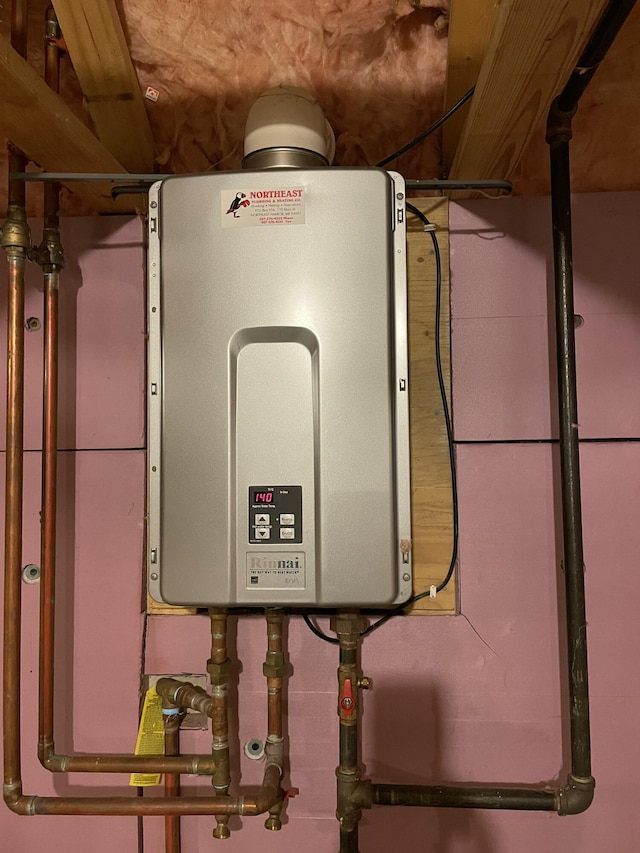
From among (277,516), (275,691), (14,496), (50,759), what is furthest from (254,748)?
(14,496)

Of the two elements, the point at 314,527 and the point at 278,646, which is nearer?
the point at 314,527

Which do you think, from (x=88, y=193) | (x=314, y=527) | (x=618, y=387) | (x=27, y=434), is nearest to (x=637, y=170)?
(x=618, y=387)

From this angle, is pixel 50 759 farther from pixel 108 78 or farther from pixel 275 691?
pixel 108 78

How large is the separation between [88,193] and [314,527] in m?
0.70

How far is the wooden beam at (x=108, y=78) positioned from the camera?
923mm

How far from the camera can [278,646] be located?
0.95m

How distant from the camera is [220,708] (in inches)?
36.8

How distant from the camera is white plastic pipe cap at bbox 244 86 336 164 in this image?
86 cm

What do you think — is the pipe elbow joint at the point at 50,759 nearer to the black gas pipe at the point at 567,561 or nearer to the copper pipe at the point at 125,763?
the copper pipe at the point at 125,763

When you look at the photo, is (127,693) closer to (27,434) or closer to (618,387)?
(27,434)

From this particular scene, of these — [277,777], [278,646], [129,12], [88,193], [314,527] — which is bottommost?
[277,777]

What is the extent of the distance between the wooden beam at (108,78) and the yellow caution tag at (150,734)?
0.97 meters

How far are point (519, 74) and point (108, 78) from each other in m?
0.68

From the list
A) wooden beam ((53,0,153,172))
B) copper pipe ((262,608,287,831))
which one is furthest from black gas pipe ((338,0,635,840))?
wooden beam ((53,0,153,172))
